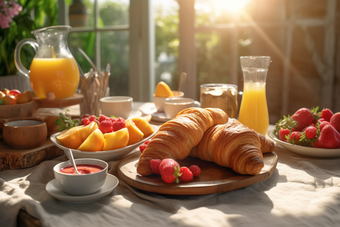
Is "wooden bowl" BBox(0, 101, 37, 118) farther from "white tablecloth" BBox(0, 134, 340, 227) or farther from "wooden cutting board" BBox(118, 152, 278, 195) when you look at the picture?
"wooden cutting board" BBox(118, 152, 278, 195)

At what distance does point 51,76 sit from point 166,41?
3735 mm

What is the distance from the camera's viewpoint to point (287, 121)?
106cm

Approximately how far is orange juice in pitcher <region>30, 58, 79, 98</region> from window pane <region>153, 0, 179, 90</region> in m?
3.37

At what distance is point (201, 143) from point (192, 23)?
1825 millimetres

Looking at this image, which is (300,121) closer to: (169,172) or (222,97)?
(222,97)

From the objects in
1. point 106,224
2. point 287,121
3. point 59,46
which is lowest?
point 106,224

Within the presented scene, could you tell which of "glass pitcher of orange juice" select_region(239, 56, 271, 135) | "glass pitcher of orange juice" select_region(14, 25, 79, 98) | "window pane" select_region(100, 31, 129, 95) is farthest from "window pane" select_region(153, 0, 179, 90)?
"glass pitcher of orange juice" select_region(239, 56, 271, 135)

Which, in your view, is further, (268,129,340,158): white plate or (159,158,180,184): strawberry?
(268,129,340,158): white plate

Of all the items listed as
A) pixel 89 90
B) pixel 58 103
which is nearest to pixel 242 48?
pixel 89 90

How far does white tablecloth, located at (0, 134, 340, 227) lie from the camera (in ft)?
2.00

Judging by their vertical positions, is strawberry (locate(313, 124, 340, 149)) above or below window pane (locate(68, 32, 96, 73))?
below

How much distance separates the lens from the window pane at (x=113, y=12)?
9.67 ft

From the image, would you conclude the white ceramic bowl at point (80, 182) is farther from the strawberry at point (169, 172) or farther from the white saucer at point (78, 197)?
the strawberry at point (169, 172)

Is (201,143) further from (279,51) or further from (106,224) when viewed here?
(279,51)
